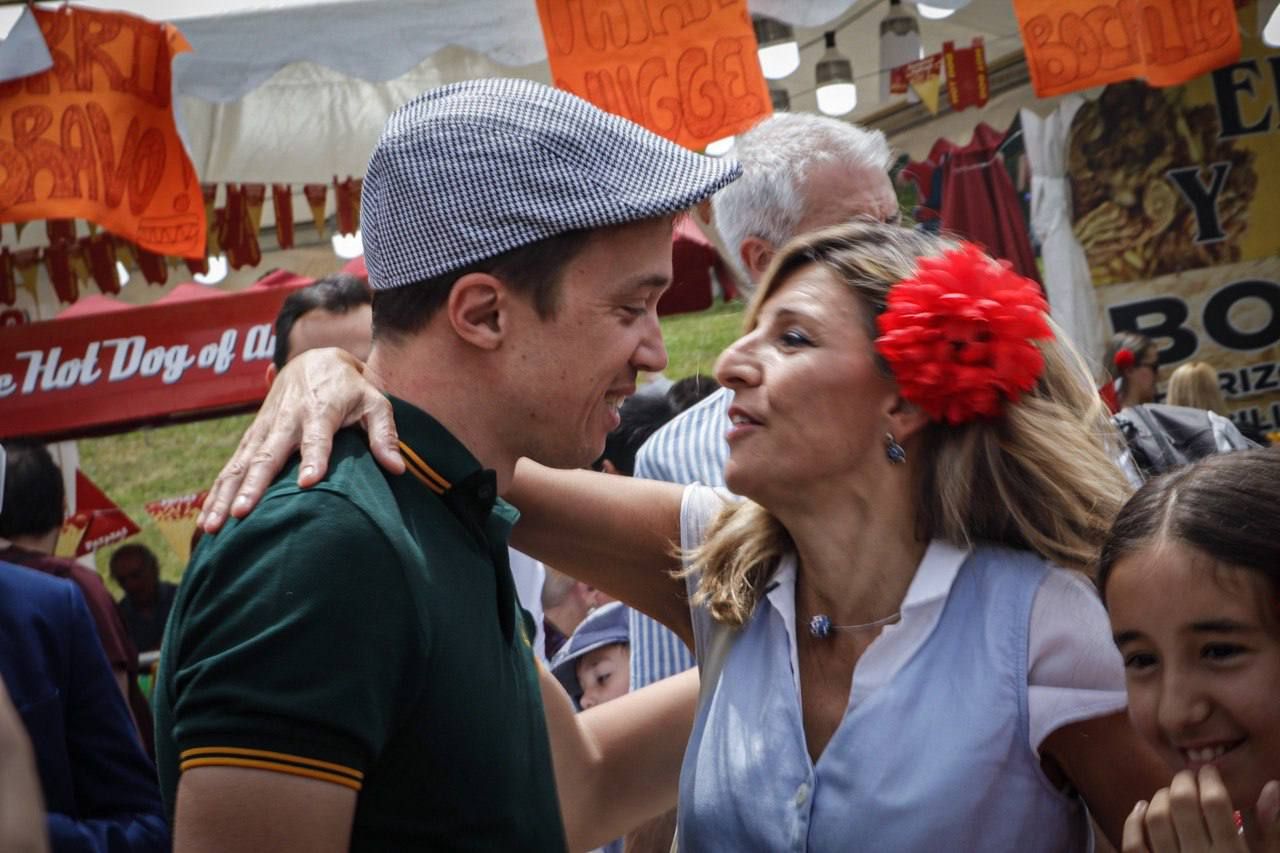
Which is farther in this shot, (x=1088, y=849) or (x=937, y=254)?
(x=937, y=254)

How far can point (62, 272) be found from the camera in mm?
7707

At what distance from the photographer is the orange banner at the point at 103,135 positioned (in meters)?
5.43

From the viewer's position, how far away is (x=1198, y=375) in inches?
265

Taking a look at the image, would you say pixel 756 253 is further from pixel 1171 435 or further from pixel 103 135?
pixel 103 135

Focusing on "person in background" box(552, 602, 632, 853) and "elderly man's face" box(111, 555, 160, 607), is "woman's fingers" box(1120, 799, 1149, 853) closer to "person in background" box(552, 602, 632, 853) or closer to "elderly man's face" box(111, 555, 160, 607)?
"person in background" box(552, 602, 632, 853)

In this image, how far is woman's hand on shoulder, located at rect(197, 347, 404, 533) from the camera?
A: 1649 mm

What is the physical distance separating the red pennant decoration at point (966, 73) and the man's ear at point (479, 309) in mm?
5605

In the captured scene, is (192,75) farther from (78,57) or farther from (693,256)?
(693,256)

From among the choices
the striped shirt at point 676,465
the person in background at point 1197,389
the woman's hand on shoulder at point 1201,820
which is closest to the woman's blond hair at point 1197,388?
the person in background at point 1197,389

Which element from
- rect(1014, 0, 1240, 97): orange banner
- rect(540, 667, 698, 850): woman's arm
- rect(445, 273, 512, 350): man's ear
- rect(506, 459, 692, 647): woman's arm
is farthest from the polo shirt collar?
rect(1014, 0, 1240, 97): orange banner

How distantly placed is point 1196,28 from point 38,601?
4620mm

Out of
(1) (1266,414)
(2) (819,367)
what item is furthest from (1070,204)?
(2) (819,367)

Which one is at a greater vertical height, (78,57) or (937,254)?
(78,57)

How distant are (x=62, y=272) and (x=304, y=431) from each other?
6.60 metres
